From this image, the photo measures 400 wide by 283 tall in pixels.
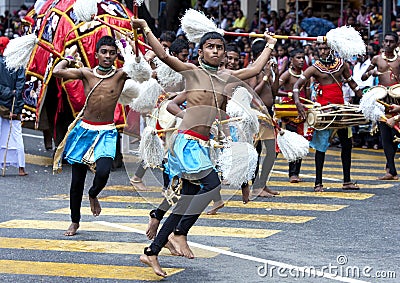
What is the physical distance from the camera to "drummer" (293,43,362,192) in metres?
11.7

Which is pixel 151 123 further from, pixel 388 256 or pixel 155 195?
pixel 388 256

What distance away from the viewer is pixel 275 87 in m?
11.6

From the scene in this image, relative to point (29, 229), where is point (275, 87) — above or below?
above

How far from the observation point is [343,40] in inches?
323

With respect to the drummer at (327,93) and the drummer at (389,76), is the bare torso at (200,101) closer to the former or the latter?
the drummer at (327,93)

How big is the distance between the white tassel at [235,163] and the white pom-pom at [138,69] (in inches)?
42.7

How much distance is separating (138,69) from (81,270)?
1915 mm

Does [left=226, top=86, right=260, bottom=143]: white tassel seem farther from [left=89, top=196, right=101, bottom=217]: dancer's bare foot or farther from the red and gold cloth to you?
the red and gold cloth

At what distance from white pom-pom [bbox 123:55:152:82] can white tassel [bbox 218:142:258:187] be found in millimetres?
1084

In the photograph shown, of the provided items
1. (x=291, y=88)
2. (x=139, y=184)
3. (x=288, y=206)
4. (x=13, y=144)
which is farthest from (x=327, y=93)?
(x=13, y=144)

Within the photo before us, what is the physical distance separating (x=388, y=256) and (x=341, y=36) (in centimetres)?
204

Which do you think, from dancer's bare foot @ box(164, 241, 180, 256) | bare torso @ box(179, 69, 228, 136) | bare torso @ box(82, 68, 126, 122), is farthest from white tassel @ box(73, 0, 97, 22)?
dancer's bare foot @ box(164, 241, 180, 256)

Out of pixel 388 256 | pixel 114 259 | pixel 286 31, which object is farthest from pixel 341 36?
pixel 286 31

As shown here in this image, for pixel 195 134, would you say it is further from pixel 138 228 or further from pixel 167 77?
pixel 138 228
